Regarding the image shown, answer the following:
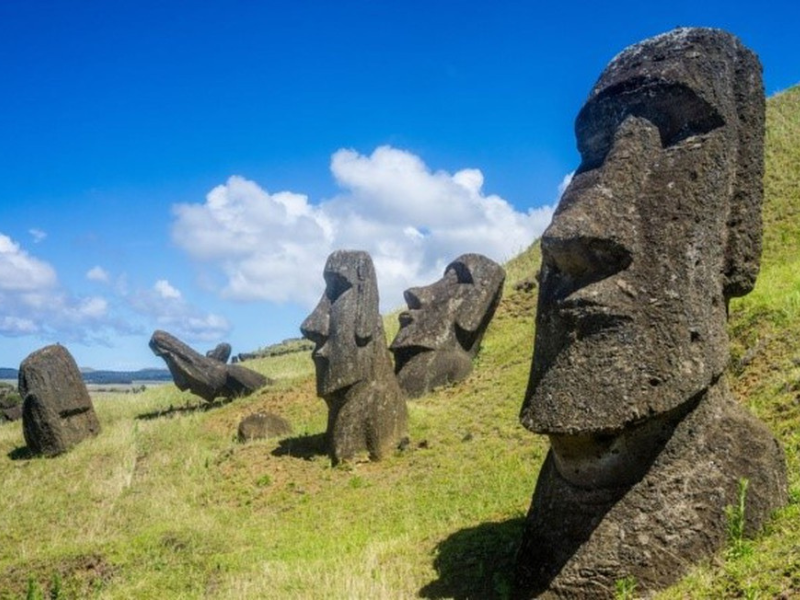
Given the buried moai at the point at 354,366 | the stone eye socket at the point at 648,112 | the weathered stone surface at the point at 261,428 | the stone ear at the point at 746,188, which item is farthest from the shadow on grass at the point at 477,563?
the weathered stone surface at the point at 261,428

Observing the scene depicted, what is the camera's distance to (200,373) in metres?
20.9

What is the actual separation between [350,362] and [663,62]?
8.26 meters

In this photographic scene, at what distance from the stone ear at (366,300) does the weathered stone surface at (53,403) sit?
777 centimetres

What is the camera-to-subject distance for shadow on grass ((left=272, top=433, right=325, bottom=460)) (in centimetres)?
1327

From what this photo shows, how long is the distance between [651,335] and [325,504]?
6.44 m

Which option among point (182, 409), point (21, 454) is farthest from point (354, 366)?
point (182, 409)

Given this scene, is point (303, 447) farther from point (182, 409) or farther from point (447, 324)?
point (182, 409)

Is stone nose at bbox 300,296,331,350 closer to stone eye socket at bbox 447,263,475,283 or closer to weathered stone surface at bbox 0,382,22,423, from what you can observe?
stone eye socket at bbox 447,263,475,283

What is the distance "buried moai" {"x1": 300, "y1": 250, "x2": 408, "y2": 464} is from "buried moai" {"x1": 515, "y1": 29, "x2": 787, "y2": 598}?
6.89 metres

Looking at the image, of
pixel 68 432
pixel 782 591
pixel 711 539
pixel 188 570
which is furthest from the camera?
pixel 68 432

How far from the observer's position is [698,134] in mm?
5602

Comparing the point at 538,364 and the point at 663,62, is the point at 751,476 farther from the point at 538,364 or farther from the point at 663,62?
the point at 663,62

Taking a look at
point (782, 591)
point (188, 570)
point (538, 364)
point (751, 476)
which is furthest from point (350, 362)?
→ point (782, 591)

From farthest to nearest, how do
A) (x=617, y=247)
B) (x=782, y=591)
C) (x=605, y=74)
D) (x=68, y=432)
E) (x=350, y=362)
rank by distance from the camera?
(x=68, y=432) < (x=350, y=362) < (x=605, y=74) < (x=617, y=247) < (x=782, y=591)
